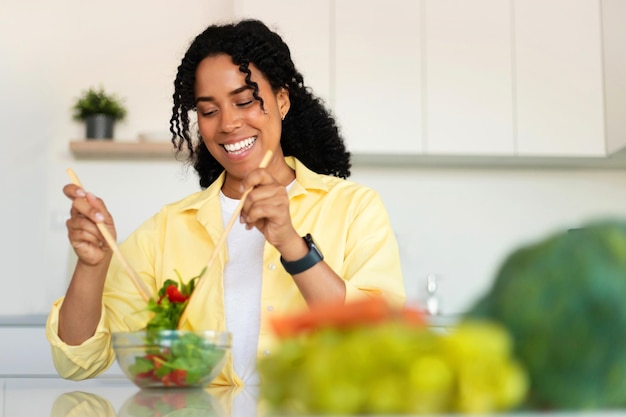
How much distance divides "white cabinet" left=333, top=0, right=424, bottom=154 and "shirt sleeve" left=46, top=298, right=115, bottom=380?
89.0 inches

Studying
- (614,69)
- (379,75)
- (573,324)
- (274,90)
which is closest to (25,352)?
(379,75)

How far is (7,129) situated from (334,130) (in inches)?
95.6

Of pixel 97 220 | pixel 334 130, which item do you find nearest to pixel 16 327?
pixel 334 130

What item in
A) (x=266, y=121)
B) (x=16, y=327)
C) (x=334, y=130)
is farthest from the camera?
(x=16, y=327)

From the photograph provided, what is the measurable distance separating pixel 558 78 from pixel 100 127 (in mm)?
2106

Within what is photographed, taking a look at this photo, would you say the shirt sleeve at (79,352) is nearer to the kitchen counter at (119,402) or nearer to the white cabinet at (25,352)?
the kitchen counter at (119,402)

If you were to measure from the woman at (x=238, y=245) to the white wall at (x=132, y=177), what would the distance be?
2038 millimetres

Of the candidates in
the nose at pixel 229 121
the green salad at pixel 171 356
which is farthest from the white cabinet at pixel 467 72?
the green salad at pixel 171 356

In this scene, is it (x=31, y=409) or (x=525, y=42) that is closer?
(x=31, y=409)

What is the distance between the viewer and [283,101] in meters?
2.13

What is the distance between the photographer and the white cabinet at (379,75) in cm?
388

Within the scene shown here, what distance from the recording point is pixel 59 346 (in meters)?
1.68

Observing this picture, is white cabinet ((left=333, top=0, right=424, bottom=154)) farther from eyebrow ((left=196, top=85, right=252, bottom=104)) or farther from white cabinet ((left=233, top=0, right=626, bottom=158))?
eyebrow ((left=196, top=85, right=252, bottom=104))

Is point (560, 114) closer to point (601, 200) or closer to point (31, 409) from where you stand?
point (601, 200)
